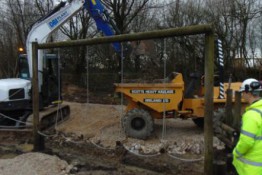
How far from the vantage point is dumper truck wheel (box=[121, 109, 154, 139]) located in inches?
344

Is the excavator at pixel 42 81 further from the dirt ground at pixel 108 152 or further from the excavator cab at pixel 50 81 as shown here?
the dirt ground at pixel 108 152

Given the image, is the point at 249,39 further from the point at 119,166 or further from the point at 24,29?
the point at 119,166

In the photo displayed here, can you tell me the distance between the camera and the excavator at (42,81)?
1028 centimetres

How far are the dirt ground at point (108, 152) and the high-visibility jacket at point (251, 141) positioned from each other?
99.8 inches

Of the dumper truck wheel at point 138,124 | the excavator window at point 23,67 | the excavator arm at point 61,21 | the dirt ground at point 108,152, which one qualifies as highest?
the excavator arm at point 61,21

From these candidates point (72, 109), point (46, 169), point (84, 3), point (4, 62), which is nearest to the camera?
point (46, 169)

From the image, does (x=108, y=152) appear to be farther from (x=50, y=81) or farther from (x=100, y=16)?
(x=100, y=16)

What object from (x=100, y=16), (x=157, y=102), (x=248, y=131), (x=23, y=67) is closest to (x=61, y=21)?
(x=100, y=16)

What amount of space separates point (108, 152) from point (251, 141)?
4673mm

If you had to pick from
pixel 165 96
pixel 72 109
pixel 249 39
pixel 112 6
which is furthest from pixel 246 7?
pixel 165 96

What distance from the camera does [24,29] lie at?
2594 centimetres

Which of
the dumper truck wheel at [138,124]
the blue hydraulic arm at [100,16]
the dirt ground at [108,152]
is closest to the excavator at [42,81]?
the blue hydraulic arm at [100,16]

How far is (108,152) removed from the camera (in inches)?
303

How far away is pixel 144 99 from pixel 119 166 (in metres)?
2.44
